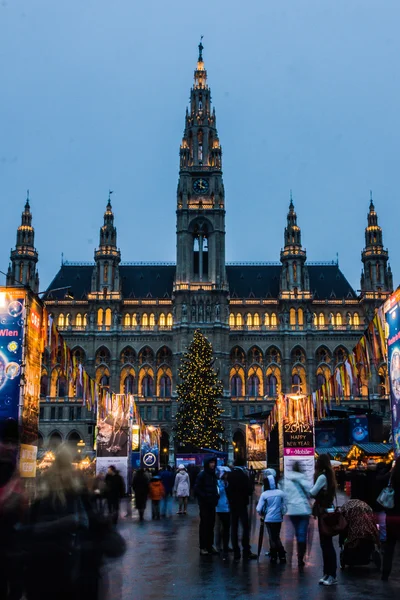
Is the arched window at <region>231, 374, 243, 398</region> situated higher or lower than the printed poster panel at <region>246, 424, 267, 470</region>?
higher

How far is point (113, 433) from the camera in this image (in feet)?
115

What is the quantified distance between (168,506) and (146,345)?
62608mm

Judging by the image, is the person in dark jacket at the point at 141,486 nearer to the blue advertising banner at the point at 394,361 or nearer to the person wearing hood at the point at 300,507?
the blue advertising banner at the point at 394,361

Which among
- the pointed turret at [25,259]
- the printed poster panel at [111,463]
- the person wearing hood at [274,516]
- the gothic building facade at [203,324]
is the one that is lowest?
the person wearing hood at [274,516]

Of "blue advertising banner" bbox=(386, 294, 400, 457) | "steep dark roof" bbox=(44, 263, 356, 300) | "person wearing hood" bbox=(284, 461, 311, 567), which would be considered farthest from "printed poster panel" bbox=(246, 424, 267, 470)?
"steep dark roof" bbox=(44, 263, 356, 300)

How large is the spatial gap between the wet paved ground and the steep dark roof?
266 feet

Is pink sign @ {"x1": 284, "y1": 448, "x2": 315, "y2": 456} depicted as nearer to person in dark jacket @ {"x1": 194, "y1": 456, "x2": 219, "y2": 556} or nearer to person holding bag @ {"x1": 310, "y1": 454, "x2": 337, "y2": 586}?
person in dark jacket @ {"x1": 194, "y1": 456, "x2": 219, "y2": 556}

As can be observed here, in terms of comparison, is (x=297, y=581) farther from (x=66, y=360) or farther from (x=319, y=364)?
(x=319, y=364)

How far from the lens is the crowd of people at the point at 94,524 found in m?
7.91

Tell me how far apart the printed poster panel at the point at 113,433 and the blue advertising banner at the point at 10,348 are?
501 inches

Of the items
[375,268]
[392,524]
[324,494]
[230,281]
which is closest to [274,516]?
[324,494]

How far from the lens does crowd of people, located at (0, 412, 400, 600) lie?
26.0 ft

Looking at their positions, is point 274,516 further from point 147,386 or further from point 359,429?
point 147,386

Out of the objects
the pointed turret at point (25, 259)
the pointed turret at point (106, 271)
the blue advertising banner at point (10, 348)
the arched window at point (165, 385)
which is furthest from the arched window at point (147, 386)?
the blue advertising banner at point (10, 348)
